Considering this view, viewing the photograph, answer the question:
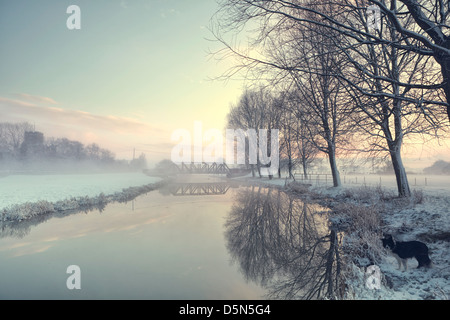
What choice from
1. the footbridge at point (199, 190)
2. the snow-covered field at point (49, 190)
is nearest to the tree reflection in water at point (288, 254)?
the footbridge at point (199, 190)

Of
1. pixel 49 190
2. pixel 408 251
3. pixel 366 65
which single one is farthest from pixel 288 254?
pixel 49 190

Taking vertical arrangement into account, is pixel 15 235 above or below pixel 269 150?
below

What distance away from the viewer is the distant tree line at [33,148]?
56.6 m

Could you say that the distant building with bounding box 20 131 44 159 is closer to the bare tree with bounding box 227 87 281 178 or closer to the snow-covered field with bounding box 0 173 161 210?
the snow-covered field with bounding box 0 173 161 210

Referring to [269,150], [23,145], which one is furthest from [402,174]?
[23,145]

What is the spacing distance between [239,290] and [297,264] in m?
1.88

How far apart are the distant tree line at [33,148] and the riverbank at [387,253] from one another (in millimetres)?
73638

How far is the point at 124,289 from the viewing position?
4.16m

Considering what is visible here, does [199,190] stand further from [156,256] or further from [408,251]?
[408,251]

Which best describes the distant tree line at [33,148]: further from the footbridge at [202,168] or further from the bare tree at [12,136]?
the footbridge at [202,168]

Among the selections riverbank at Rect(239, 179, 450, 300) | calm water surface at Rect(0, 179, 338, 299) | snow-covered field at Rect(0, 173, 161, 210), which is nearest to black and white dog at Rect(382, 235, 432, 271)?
riverbank at Rect(239, 179, 450, 300)

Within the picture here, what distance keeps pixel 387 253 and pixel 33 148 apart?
3114 inches

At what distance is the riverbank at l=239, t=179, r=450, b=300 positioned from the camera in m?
3.81
